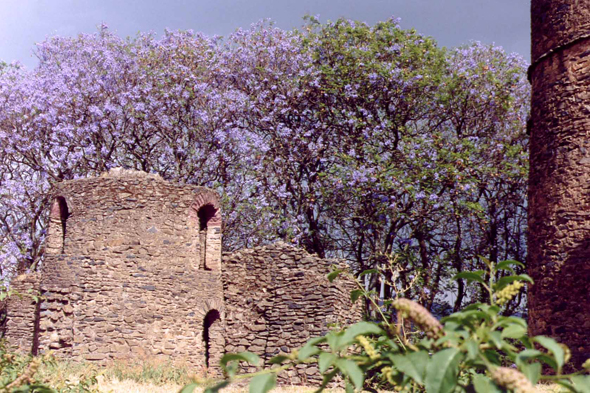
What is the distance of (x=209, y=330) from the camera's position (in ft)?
43.8

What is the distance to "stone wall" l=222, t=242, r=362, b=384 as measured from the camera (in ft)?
40.8

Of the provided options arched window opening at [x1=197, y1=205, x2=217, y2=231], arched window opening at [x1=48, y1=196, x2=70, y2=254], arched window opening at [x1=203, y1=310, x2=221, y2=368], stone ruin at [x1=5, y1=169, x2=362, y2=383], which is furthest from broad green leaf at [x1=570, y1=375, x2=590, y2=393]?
arched window opening at [x1=48, y1=196, x2=70, y2=254]

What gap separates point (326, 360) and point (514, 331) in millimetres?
482

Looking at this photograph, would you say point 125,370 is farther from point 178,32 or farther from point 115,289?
point 178,32

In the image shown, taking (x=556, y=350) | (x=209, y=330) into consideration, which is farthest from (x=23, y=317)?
(x=556, y=350)

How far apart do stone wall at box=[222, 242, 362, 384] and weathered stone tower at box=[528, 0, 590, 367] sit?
4.55 m

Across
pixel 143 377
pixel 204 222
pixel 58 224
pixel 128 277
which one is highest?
pixel 204 222

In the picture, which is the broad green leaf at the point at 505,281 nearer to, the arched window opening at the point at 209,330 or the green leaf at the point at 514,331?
the green leaf at the point at 514,331

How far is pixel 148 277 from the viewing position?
12.4 meters

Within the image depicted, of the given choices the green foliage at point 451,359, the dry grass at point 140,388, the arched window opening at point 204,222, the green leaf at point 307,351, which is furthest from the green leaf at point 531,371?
the arched window opening at point 204,222

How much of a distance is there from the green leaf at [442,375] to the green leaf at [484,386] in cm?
8

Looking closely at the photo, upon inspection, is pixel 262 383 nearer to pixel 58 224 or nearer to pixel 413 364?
pixel 413 364

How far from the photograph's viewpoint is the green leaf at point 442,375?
1.37 m

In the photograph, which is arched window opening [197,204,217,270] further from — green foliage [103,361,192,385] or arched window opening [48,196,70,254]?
arched window opening [48,196,70,254]
